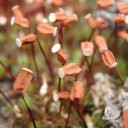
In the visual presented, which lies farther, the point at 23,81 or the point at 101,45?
the point at 101,45

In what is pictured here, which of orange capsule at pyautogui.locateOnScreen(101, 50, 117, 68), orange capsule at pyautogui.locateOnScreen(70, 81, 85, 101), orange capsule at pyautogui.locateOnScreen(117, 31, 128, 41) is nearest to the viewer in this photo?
orange capsule at pyautogui.locateOnScreen(70, 81, 85, 101)

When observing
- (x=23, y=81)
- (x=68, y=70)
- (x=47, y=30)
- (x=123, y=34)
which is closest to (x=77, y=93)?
(x=68, y=70)

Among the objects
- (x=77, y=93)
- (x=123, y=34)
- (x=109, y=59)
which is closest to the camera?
(x=77, y=93)

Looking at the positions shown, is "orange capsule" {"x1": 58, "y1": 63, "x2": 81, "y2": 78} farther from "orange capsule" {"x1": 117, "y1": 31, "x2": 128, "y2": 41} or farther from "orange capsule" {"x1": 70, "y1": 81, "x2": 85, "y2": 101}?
"orange capsule" {"x1": 117, "y1": 31, "x2": 128, "y2": 41}

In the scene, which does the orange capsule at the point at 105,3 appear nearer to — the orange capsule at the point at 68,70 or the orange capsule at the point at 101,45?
the orange capsule at the point at 101,45

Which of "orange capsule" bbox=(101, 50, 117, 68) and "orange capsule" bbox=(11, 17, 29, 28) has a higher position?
"orange capsule" bbox=(11, 17, 29, 28)

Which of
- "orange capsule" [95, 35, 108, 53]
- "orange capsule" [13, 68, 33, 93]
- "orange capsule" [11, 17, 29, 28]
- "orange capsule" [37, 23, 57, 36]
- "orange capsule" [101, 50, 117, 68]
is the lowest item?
"orange capsule" [101, 50, 117, 68]

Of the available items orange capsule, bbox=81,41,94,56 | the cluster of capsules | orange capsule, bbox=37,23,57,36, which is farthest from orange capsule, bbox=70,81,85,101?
orange capsule, bbox=37,23,57,36

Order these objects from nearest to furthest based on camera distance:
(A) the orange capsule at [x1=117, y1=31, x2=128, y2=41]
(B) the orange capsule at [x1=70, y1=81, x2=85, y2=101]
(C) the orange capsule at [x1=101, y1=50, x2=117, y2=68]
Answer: (B) the orange capsule at [x1=70, y1=81, x2=85, y2=101], (C) the orange capsule at [x1=101, y1=50, x2=117, y2=68], (A) the orange capsule at [x1=117, y1=31, x2=128, y2=41]

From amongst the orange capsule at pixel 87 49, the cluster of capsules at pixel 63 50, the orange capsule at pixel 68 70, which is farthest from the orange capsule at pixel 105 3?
the orange capsule at pixel 68 70

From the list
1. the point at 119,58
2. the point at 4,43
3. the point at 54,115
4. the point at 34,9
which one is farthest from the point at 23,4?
the point at 54,115

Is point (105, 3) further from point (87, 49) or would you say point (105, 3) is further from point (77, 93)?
point (77, 93)
